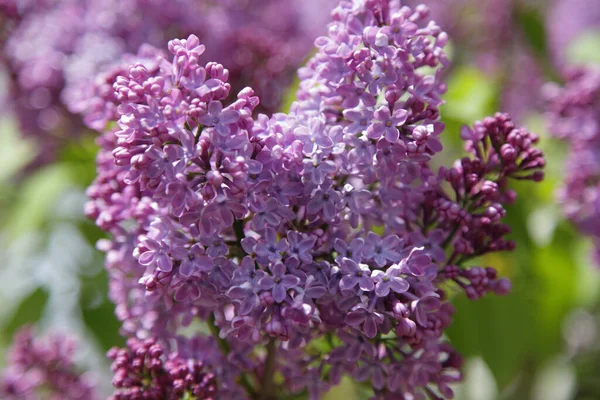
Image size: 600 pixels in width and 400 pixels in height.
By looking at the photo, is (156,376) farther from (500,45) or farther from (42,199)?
(500,45)

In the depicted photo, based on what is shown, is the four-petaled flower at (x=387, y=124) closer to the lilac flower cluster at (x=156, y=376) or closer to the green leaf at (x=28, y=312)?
the lilac flower cluster at (x=156, y=376)

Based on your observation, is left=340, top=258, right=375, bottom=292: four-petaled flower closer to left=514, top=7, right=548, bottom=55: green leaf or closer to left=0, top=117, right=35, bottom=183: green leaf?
left=0, top=117, right=35, bottom=183: green leaf

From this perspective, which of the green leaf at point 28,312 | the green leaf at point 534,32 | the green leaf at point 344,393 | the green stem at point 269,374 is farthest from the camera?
the green leaf at point 534,32

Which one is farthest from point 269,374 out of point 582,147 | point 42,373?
point 582,147

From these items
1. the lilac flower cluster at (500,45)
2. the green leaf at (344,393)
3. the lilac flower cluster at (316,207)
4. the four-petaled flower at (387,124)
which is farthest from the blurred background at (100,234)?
the four-petaled flower at (387,124)

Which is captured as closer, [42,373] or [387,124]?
[387,124]
